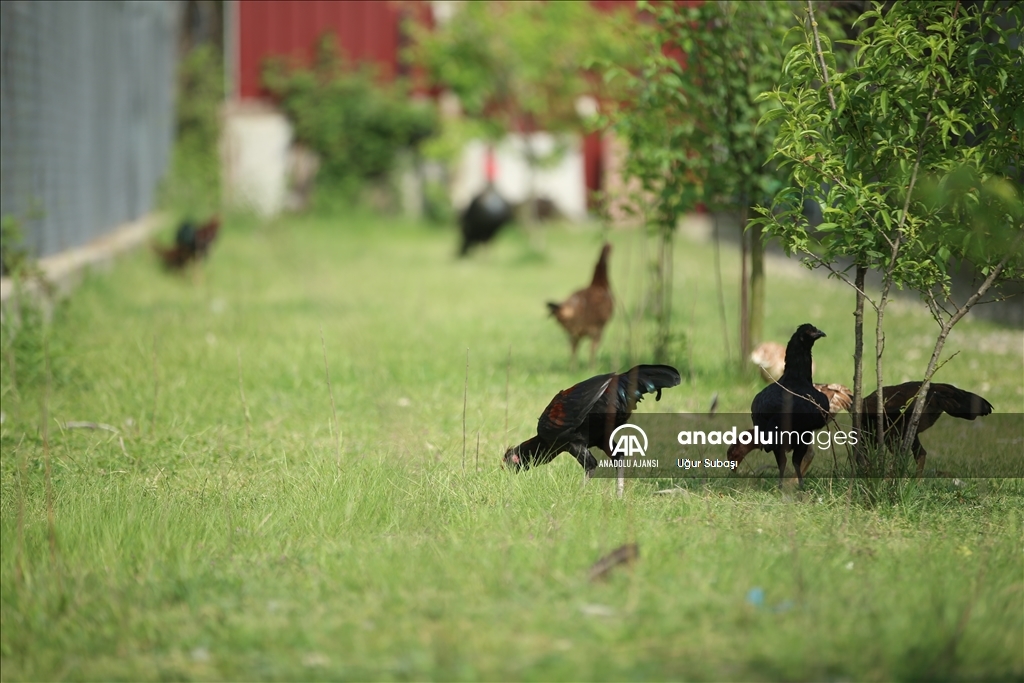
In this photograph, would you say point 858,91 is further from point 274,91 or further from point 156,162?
point 274,91

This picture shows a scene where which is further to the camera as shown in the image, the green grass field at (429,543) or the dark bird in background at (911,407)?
the dark bird in background at (911,407)

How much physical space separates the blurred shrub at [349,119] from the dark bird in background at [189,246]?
32.5ft

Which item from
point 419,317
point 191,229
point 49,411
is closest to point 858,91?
point 49,411

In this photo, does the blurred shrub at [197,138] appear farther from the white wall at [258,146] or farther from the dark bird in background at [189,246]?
the dark bird in background at [189,246]

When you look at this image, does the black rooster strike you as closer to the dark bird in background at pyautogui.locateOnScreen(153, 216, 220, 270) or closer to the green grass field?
the green grass field

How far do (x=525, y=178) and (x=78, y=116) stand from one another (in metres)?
11.9

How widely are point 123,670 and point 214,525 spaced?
3.52 ft

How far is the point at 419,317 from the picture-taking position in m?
9.42

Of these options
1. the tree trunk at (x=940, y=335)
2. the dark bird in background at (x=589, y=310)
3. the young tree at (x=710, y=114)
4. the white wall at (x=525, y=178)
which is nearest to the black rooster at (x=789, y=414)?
the tree trunk at (x=940, y=335)

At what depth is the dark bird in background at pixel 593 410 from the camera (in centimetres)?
427

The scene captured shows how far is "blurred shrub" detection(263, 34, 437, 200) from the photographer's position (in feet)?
69.2

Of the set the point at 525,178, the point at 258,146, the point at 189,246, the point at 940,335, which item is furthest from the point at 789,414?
the point at 258,146

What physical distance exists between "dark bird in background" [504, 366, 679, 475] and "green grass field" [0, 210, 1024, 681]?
0.45 ft

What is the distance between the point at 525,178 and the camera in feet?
74.4
